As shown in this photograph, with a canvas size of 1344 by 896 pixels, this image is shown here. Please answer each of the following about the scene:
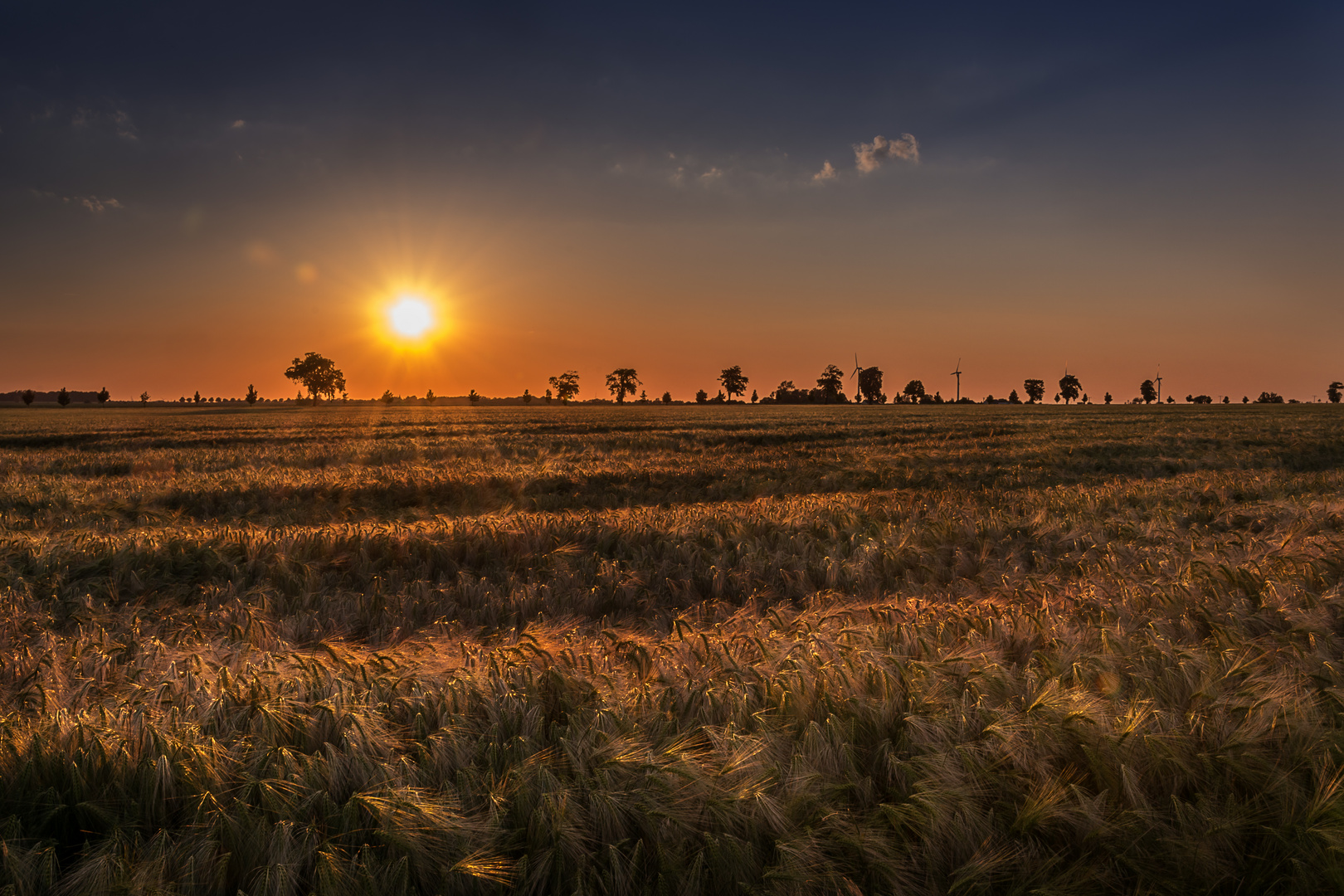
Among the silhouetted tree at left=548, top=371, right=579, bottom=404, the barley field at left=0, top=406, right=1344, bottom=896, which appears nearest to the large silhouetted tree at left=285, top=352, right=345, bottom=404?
the silhouetted tree at left=548, top=371, right=579, bottom=404

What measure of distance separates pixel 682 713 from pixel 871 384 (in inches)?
8136

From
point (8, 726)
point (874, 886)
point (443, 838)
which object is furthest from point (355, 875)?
point (8, 726)

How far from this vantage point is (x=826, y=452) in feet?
67.4

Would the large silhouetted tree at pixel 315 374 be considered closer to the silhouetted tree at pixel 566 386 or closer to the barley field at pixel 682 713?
the silhouetted tree at pixel 566 386

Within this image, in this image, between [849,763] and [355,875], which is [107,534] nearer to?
[355,875]

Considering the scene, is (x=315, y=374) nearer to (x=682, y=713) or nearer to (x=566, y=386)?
(x=566, y=386)

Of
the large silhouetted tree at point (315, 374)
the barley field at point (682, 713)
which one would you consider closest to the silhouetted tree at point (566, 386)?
the large silhouetted tree at point (315, 374)

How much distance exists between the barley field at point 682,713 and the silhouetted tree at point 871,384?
19952cm

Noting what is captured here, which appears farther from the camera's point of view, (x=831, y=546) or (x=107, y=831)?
(x=831, y=546)

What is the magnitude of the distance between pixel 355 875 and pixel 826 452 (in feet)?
65.2

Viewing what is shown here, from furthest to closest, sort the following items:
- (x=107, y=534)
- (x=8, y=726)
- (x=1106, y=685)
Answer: (x=107, y=534)
(x=1106, y=685)
(x=8, y=726)

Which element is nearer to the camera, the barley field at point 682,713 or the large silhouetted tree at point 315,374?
the barley field at point 682,713

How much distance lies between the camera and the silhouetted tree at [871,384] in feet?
641

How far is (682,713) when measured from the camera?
8.64ft
